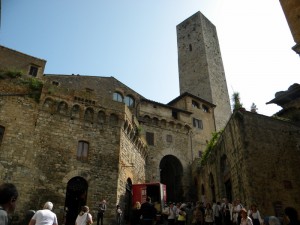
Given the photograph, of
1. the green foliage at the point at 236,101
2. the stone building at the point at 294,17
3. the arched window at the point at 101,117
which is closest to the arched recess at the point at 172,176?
the arched window at the point at 101,117

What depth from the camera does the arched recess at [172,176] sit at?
93.6 feet

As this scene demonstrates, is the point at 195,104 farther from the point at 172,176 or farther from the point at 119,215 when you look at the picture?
the point at 119,215

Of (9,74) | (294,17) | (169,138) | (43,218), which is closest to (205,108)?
(169,138)

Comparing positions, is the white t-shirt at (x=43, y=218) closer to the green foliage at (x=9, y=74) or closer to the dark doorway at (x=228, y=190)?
the green foliage at (x=9, y=74)

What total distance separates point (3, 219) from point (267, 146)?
15.0 m

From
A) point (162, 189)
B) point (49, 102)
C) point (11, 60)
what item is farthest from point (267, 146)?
point (11, 60)

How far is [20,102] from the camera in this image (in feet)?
55.6

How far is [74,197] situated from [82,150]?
2840 millimetres

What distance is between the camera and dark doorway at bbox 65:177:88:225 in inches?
631

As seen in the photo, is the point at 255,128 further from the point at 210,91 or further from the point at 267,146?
the point at 210,91

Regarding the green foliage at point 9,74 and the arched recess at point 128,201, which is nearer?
the green foliage at point 9,74

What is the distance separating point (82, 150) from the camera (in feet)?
57.8

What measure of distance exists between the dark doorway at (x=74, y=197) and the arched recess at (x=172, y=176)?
1357 centimetres

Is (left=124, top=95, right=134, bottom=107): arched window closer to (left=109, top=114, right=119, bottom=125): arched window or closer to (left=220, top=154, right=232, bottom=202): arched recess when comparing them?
(left=109, top=114, right=119, bottom=125): arched window
